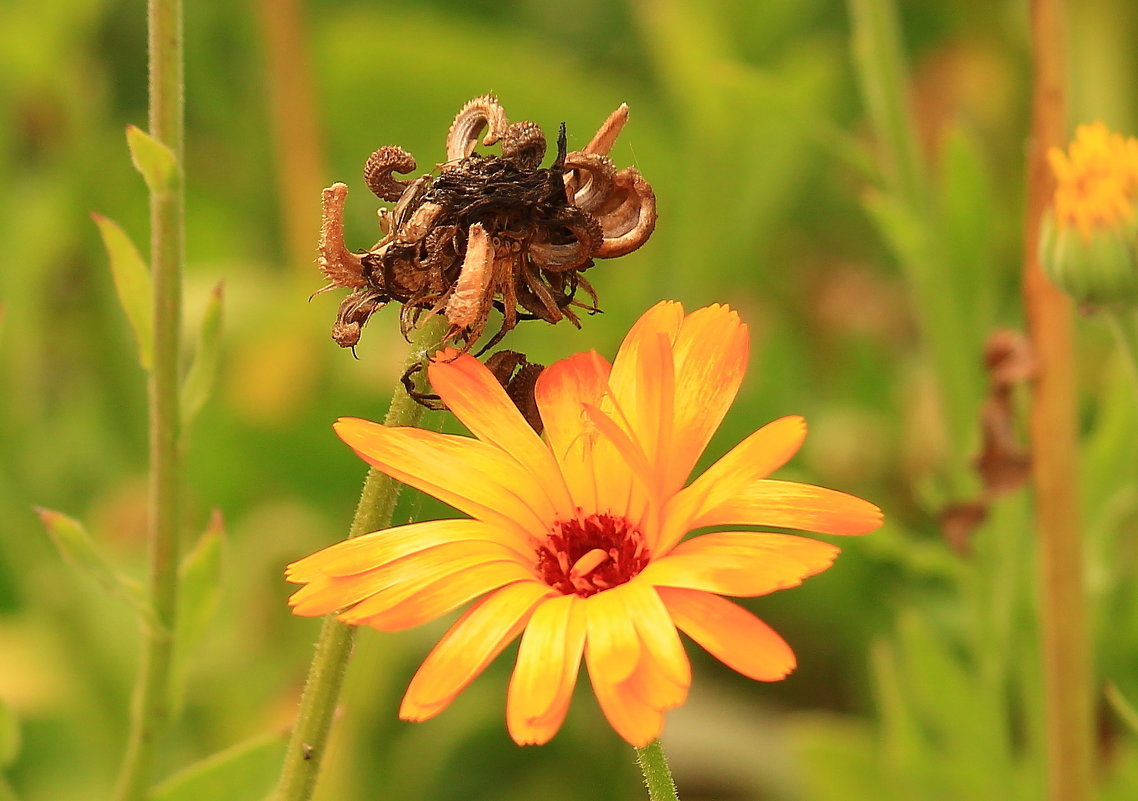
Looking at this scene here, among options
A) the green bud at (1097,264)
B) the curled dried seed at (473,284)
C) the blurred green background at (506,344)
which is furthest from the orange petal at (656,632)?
the blurred green background at (506,344)

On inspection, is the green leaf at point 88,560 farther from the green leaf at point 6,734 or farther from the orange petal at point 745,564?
the orange petal at point 745,564

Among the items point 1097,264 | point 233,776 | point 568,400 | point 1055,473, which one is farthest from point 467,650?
point 1055,473

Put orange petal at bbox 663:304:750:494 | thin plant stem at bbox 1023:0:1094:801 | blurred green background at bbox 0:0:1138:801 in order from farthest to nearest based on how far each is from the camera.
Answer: blurred green background at bbox 0:0:1138:801 < thin plant stem at bbox 1023:0:1094:801 < orange petal at bbox 663:304:750:494

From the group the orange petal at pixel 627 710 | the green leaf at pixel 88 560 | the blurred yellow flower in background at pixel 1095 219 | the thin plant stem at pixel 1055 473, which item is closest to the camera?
the orange petal at pixel 627 710

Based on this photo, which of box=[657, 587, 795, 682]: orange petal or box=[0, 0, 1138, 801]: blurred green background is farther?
box=[0, 0, 1138, 801]: blurred green background

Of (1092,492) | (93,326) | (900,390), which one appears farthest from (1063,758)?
(93,326)

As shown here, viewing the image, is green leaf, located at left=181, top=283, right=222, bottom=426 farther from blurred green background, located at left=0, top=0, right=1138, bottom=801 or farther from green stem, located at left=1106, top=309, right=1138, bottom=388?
blurred green background, located at left=0, top=0, right=1138, bottom=801

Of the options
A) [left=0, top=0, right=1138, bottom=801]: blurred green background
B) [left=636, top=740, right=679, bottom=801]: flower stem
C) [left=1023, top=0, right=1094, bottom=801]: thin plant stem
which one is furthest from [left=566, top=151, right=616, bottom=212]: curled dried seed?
[left=0, top=0, right=1138, bottom=801]: blurred green background
